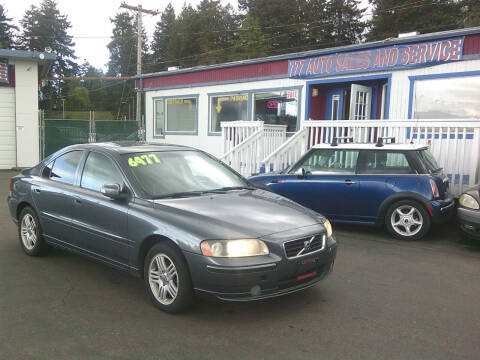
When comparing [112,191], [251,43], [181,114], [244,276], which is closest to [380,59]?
[181,114]

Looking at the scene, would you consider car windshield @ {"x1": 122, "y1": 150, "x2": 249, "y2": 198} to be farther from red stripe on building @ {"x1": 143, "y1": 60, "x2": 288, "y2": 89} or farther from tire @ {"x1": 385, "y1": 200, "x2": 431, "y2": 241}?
red stripe on building @ {"x1": 143, "y1": 60, "x2": 288, "y2": 89}

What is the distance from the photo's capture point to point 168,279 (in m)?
3.86

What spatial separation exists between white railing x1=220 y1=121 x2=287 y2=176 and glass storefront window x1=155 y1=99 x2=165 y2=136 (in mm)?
7183

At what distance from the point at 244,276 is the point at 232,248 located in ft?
0.79

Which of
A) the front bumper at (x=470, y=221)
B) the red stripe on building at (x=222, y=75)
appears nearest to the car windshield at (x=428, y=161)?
the front bumper at (x=470, y=221)

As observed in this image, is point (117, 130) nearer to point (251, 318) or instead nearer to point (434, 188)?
point (434, 188)

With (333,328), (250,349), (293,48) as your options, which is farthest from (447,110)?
(293,48)

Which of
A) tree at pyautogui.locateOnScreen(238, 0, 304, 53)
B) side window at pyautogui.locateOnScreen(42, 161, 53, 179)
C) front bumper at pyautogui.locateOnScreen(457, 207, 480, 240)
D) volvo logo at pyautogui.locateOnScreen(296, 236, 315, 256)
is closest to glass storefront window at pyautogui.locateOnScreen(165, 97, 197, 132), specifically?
side window at pyautogui.locateOnScreen(42, 161, 53, 179)

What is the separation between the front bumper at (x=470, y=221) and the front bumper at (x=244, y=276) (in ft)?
11.5

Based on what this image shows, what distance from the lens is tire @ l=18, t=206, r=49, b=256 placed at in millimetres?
5488

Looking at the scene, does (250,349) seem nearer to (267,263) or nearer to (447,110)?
(267,263)

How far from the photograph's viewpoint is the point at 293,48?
48.2m

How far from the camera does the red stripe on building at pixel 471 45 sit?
9594 millimetres

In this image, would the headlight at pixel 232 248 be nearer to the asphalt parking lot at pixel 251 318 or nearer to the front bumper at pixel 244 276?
the front bumper at pixel 244 276
